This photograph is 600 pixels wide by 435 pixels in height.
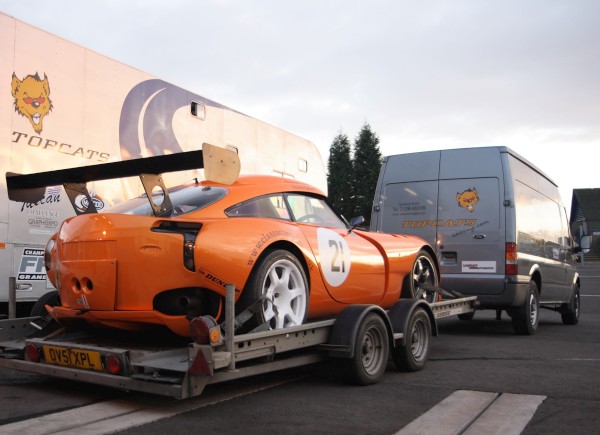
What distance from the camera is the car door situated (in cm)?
Answer: 536

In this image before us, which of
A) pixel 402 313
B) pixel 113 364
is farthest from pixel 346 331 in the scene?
pixel 113 364

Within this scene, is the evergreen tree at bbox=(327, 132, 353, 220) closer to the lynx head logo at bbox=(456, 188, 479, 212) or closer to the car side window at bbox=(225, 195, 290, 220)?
the lynx head logo at bbox=(456, 188, 479, 212)

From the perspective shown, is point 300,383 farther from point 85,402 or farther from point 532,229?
point 532,229

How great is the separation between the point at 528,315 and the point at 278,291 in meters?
5.43

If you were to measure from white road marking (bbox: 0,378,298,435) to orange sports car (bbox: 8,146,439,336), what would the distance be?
0.54m

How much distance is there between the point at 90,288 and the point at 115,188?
3504 millimetres

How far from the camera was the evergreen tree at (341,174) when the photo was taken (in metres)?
59.8

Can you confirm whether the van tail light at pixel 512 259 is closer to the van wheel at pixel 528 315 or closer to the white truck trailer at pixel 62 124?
the van wheel at pixel 528 315

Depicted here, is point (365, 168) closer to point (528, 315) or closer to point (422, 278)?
point (528, 315)

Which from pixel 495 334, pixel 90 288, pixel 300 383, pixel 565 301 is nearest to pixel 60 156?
pixel 90 288

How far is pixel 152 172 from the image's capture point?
14.4ft

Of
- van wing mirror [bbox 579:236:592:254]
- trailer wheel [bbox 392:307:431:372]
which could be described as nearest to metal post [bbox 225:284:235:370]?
trailer wheel [bbox 392:307:431:372]

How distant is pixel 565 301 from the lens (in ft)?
36.1

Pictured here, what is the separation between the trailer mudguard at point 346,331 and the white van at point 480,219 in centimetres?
383
